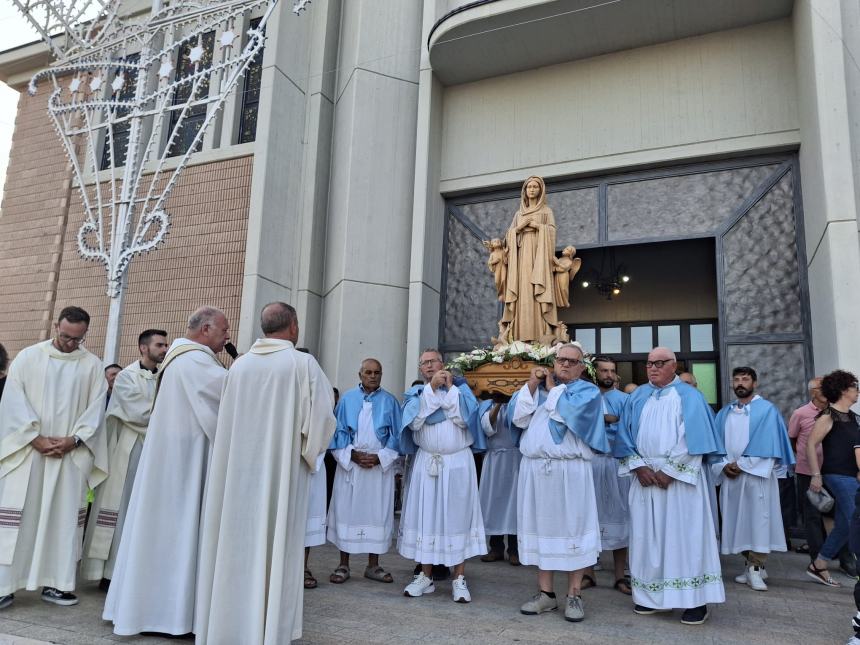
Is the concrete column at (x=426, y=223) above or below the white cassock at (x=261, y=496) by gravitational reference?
above

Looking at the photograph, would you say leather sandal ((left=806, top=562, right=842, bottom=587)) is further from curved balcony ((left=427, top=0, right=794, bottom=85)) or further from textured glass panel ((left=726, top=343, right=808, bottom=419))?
curved balcony ((left=427, top=0, right=794, bottom=85))

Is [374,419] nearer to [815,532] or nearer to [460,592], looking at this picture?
[460,592]

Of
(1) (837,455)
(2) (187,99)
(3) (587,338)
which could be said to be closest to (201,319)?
(1) (837,455)

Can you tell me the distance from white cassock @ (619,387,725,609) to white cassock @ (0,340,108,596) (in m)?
3.87

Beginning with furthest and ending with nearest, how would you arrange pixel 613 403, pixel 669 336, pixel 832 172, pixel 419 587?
pixel 669 336 → pixel 832 172 → pixel 613 403 → pixel 419 587

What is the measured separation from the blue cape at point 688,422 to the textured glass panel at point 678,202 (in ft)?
18.4

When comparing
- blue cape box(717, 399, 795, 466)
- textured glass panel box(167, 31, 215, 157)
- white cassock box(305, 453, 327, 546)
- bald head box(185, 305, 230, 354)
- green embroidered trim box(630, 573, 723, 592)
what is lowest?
green embroidered trim box(630, 573, 723, 592)

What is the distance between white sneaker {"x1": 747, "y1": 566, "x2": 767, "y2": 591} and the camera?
17.7 ft

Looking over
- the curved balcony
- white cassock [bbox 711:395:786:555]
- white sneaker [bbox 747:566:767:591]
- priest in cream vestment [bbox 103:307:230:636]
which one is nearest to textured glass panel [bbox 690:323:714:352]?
the curved balcony

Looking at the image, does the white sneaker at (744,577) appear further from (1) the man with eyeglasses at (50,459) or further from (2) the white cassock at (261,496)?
(1) the man with eyeglasses at (50,459)

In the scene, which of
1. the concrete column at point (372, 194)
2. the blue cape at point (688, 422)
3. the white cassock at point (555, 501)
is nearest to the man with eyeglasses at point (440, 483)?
the white cassock at point (555, 501)

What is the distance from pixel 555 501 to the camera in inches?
178

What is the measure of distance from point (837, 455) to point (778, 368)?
3515mm

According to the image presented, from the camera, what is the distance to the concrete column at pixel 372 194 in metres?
10.1
